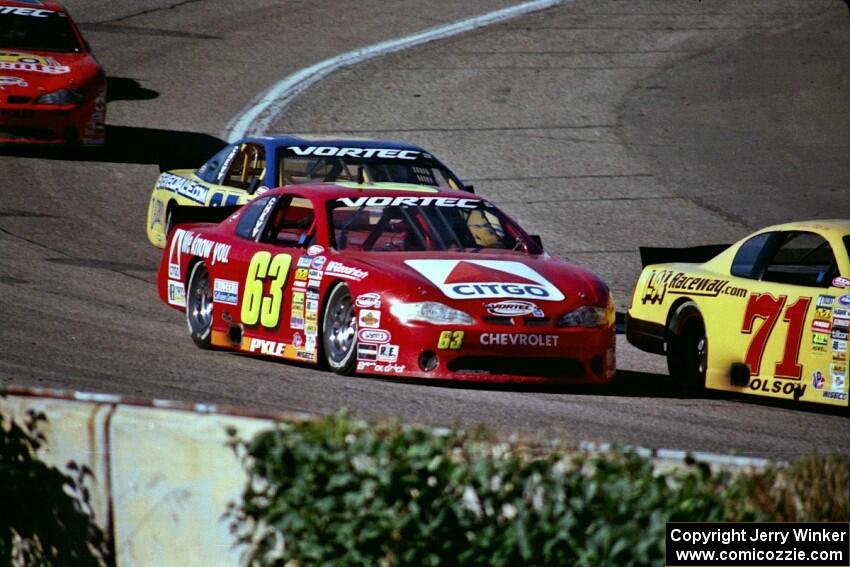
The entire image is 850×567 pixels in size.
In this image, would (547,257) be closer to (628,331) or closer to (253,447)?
(628,331)

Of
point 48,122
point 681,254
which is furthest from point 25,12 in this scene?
point 681,254

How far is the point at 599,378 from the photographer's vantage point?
972cm

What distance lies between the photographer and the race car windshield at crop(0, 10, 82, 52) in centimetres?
1816

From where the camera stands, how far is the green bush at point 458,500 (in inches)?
173

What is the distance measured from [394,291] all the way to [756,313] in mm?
2211

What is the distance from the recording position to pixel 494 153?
63.8 feet

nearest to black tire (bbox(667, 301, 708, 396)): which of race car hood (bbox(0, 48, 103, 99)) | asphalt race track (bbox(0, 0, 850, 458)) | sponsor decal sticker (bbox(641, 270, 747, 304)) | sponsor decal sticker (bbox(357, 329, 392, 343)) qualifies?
sponsor decal sticker (bbox(641, 270, 747, 304))

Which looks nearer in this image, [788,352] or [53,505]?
[53,505]

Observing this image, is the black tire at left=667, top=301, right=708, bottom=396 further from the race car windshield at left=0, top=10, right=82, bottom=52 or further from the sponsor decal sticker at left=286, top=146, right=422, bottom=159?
the race car windshield at left=0, top=10, right=82, bottom=52

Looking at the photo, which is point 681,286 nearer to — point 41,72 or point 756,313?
point 756,313

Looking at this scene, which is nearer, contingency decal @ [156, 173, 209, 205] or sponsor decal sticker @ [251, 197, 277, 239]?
sponsor decal sticker @ [251, 197, 277, 239]

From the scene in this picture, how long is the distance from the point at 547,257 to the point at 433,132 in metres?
10.1

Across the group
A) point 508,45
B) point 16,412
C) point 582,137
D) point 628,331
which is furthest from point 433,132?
point 16,412

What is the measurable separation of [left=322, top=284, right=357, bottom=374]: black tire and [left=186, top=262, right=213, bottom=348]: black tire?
139cm
